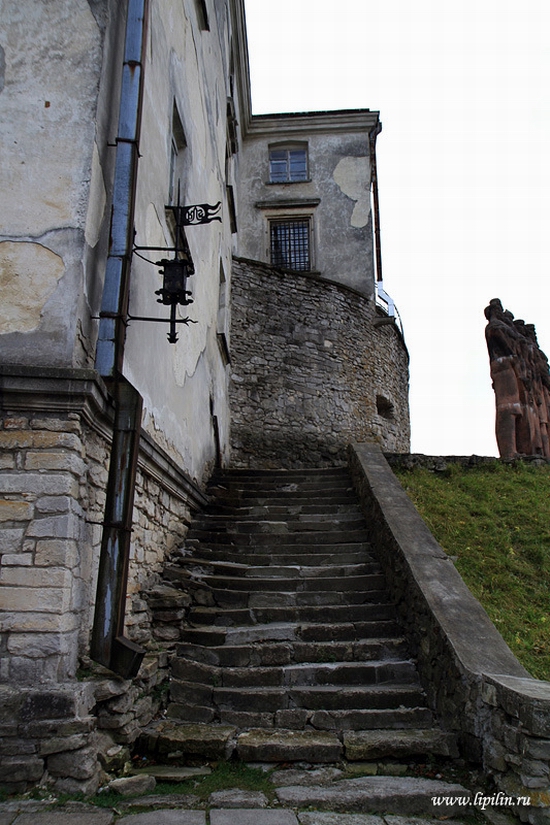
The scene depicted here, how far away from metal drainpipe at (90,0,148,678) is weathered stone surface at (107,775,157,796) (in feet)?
1.77

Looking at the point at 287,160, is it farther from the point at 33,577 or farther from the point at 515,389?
the point at 33,577

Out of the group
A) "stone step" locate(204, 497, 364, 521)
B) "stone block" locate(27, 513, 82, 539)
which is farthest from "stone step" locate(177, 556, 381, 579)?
"stone block" locate(27, 513, 82, 539)

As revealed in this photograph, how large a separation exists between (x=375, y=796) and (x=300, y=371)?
1037 cm

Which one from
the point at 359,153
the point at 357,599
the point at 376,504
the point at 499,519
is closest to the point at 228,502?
the point at 376,504

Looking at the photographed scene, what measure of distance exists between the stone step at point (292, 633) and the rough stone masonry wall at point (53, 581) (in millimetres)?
1043

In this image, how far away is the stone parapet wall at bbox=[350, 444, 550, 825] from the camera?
10.4ft

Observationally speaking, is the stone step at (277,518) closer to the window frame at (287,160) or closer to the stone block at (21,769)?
the stone block at (21,769)

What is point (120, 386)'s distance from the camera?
3.89m

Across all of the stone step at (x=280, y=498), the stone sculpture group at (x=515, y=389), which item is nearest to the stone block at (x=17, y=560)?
the stone step at (x=280, y=498)

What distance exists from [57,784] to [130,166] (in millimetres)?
3769

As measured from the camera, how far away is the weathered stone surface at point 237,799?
3230mm

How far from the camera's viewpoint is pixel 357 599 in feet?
18.3

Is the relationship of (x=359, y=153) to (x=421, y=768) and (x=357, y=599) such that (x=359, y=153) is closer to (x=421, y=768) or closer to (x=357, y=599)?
(x=357, y=599)

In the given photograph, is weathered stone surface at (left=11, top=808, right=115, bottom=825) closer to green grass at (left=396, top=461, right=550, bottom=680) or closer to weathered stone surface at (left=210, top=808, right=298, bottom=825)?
weathered stone surface at (left=210, top=808, right=298, bottom=825)
